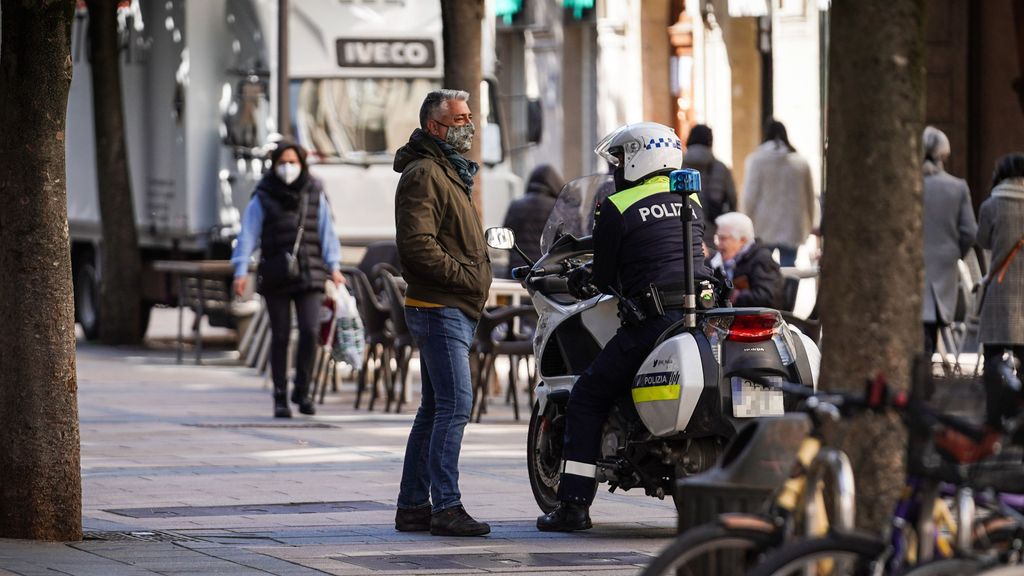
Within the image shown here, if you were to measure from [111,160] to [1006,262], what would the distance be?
1210cm

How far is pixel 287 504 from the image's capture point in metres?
10.2

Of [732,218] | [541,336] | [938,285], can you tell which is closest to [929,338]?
[938,285]

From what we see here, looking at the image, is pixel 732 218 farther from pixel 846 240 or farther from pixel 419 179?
pixel 846 240

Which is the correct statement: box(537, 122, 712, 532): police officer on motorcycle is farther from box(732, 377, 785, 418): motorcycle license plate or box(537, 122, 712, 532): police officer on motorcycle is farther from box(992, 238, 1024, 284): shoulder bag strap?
box(992, 238, 1024, 284): shoulder bag strap

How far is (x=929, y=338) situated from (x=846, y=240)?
8.26m

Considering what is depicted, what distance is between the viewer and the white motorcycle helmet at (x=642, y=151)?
9.09 meters

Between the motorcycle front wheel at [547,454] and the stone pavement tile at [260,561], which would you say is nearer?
the stone pavement tile at [260,561]

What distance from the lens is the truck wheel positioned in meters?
24.3

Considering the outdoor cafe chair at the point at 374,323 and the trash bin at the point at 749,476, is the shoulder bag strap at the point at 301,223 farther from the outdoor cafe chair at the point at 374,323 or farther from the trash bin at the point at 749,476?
the trash bin at the point at 749,476

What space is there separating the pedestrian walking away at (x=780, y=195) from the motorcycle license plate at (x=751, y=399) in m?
9.82

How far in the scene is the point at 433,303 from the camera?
9.09 meters

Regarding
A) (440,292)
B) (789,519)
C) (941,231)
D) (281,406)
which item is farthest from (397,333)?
(789,519)

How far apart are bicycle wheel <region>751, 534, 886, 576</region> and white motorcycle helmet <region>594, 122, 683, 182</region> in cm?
415

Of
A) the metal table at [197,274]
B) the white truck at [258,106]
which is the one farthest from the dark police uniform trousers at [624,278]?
the white truck at [258,106]
